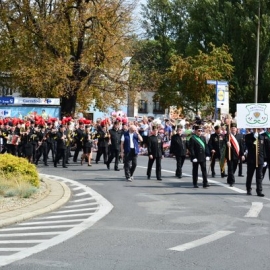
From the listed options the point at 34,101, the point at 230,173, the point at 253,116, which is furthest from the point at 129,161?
the point at 34,101

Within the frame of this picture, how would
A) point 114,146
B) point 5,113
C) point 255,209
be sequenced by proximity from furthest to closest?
point 5,113 → point 114,146 → point 255,209

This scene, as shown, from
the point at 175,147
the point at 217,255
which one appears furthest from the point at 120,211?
the point at 175,147

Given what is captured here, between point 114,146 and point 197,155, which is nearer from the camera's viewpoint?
point 197,155

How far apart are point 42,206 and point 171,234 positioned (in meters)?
3.91

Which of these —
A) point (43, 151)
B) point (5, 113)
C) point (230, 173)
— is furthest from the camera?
point (5, 113)

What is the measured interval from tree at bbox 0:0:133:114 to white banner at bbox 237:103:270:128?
22.1 meters

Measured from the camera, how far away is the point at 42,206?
14156 millimetres

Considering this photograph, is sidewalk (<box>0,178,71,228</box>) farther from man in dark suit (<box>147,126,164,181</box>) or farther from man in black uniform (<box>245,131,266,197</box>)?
man in black uniform (<box>245,131,266,197</box>)

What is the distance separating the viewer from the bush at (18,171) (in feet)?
54.0

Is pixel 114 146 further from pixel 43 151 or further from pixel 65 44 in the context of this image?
pixel 65 44

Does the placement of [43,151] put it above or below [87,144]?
below

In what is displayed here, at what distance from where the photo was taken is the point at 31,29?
1582 inches

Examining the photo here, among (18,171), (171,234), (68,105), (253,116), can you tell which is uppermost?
(68,105)

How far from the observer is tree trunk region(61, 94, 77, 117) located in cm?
4219
